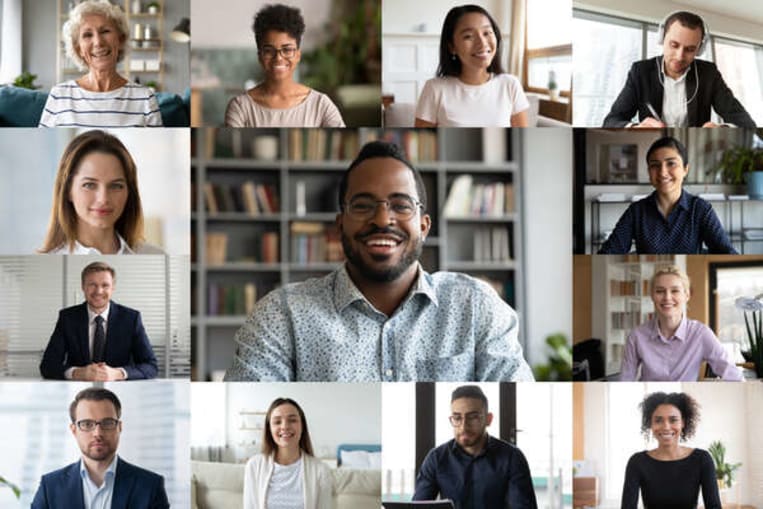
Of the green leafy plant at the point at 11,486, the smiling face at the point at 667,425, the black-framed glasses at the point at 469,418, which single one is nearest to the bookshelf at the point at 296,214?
the black-framed glasses at the point at 469,418

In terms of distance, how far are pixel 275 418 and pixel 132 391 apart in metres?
0.46

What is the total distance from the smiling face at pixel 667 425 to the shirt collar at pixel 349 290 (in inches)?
31.8

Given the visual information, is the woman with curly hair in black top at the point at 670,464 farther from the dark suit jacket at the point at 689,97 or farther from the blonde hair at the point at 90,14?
the blonde hair at the point at 90,14

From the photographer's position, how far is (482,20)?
340cm

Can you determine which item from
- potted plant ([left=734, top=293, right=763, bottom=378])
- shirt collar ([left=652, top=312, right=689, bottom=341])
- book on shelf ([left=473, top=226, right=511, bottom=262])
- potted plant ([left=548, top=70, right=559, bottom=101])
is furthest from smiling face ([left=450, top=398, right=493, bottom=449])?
potted plant ([left=548, top=70, right=559, bottom=101])

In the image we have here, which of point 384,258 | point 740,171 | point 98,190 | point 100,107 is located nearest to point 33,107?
point 100,107

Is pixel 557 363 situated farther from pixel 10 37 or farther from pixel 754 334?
pixel 10 37

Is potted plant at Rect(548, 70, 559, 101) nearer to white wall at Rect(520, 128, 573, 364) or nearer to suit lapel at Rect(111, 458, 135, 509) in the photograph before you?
white wall at Rect(520, 128, 573, 364)

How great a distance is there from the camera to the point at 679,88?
3.49 metres

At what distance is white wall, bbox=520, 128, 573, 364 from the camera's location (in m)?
3.43

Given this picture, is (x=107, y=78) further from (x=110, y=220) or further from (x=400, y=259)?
(x=400, y=259)

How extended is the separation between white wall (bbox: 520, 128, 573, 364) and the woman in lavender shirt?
9.4 inches

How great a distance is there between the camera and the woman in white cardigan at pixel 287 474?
11.2 ft

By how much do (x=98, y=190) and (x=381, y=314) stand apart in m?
0.96
